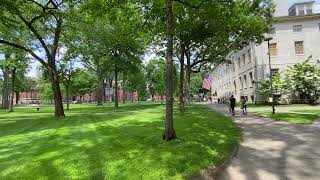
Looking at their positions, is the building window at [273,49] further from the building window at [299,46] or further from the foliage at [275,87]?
the foliage at [275,87]

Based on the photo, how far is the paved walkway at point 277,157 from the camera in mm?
8656

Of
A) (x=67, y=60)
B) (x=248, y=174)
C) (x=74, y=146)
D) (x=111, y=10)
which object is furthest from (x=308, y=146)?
(x=67, y=60)

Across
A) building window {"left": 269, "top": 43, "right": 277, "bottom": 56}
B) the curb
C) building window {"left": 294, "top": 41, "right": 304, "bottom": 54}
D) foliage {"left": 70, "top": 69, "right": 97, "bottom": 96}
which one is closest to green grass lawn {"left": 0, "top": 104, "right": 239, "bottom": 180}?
the curb

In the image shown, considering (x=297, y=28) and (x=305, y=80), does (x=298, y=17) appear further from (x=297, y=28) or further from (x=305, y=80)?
(x=305, y=80)

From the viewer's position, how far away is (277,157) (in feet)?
34.4

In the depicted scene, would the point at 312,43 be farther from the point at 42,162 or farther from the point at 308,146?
the point at 42,162

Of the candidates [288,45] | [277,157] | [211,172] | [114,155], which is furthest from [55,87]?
[288,45]

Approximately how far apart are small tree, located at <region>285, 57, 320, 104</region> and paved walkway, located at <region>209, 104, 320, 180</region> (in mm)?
27507

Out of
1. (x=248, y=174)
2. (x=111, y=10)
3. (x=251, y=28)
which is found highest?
(x=251, y=28)

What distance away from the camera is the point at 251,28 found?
30641 mm

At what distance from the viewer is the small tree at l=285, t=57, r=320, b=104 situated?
4091 centimetres

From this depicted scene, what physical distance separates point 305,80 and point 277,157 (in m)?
33.3

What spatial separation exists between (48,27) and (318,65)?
1186 inches

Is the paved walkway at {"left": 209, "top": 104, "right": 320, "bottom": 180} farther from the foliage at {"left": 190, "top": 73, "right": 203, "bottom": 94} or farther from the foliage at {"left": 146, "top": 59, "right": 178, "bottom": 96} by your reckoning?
the foliage at {"left": 190, "top": 73, "right": 203, "bottom": 94}
